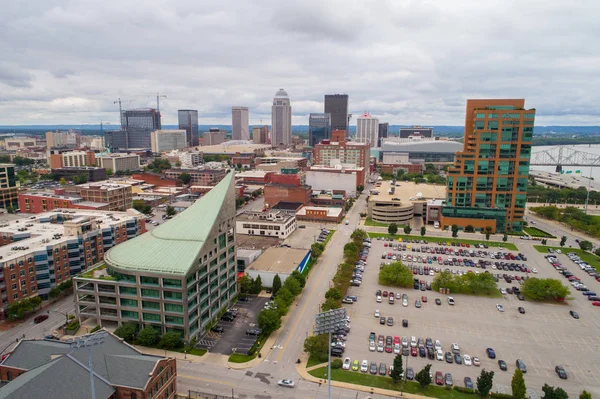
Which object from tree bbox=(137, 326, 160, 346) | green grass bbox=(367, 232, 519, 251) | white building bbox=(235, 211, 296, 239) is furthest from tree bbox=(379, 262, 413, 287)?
tree bbox=(137, 326, 160, 346)

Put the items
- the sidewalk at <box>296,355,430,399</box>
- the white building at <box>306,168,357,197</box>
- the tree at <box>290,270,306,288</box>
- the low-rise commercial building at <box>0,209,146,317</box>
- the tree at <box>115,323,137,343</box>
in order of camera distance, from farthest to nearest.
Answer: the white building at <box>306,168,357,197</box> → the tree at <box>290,270,306,288</box> → the low-rise commercial building at <box>0,209,146,317</box> → the tree at <box>115,323,137,343</box> → the sidewalk at <box>296,355,430,399</box>

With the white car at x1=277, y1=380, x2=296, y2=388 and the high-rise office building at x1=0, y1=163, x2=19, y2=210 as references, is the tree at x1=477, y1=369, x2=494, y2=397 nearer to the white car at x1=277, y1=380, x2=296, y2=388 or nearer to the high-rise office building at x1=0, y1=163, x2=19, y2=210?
the white car at x1=277, y1=380, x2=296, y2=388

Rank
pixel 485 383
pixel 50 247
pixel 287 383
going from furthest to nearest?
pixel 50 247 < pixel 287 383 < pixel 485 383

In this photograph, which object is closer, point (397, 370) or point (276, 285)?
point (397, 370)

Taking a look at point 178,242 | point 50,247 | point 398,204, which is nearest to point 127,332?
point 178,242

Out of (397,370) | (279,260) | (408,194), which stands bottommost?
(397,370)

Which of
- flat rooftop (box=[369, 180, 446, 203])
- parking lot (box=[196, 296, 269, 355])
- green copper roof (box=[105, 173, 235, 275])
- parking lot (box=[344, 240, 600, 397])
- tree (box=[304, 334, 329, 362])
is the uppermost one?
green copper roof (box=[105, 173, 235, 275])

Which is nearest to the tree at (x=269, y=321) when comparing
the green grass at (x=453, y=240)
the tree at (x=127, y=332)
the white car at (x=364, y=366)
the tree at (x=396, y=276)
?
the white car at (x=364, y=366)

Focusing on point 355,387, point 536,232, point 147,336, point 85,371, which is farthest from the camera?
point 536,232

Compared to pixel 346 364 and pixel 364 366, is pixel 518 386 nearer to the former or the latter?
pixel 364 366

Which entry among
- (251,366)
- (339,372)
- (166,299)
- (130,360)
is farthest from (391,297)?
(130,360)
